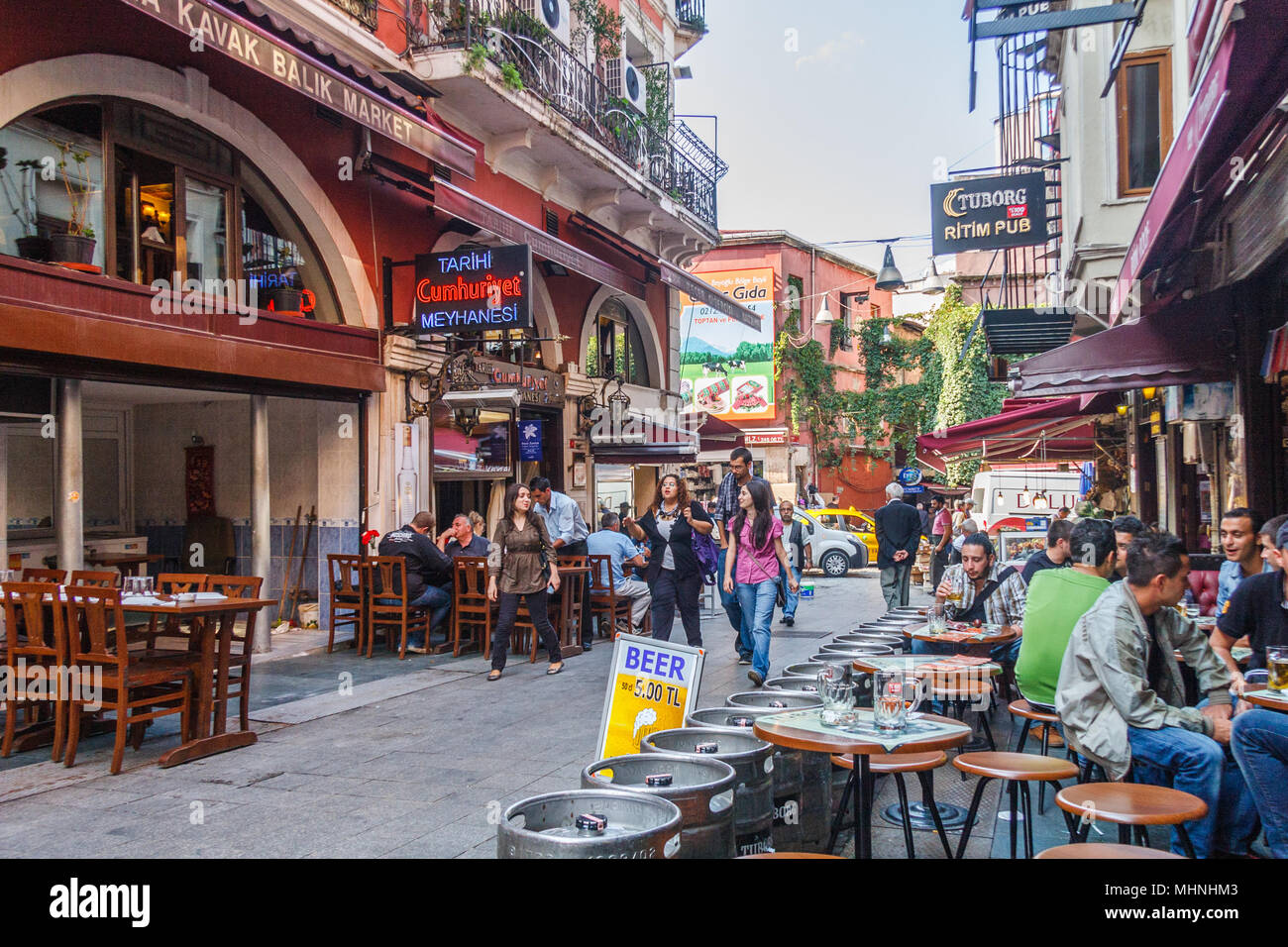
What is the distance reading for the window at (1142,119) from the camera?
10758 mm

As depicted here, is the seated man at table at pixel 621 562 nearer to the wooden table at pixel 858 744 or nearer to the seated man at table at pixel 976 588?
the seated man at table at pixel 976 588

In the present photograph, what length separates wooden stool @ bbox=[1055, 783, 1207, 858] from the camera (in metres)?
3.03

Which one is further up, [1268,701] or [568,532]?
[568,532]

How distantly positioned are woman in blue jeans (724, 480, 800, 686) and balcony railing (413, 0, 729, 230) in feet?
→ 21.8

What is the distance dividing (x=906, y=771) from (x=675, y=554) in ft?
17.6

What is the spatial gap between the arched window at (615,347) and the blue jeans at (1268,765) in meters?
13.4

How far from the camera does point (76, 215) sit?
804 cm

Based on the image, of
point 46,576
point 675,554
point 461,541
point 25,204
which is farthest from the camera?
point 461,541


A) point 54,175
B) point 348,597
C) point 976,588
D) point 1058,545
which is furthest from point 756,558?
point 54,175

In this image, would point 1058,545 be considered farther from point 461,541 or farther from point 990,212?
point 990,212

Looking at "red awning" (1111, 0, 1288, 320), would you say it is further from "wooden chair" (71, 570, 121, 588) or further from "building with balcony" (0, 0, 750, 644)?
"wooden chair" (71, 570, 121, 588)
